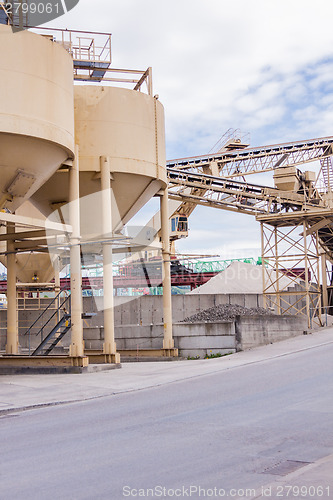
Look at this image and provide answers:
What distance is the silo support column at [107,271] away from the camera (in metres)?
21.0

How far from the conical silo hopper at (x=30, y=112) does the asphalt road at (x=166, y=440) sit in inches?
284

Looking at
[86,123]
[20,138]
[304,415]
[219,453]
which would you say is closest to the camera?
[219,453]

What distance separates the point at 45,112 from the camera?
17.7 meters

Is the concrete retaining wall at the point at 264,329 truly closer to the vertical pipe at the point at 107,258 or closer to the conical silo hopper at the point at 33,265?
the vertical pipe at the point at 107,258

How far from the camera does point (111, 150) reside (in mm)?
21750

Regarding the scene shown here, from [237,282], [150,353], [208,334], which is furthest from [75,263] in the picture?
[237,282]

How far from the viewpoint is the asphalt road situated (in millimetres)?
6707

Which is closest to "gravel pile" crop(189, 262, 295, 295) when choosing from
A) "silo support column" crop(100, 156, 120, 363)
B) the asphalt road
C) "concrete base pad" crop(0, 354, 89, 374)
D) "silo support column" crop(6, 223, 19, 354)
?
"silo support column" crop(6, 223, 19, 354)

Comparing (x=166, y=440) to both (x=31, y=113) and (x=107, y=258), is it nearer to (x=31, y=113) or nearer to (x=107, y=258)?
(x=31, y=113)

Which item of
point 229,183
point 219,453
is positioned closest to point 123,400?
point 219,453

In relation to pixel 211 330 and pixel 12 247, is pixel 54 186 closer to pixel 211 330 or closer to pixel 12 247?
pixel 12 247

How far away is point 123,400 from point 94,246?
1142 centimetres

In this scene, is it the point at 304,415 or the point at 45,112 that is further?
the point at 45,112

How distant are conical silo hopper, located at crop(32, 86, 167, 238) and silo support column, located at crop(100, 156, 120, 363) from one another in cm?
42
